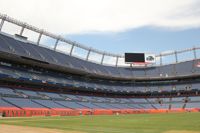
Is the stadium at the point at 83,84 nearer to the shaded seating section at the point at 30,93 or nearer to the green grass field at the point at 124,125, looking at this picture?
the shaded seating section at the point at 30,93

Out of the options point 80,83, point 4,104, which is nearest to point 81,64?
point 80,83

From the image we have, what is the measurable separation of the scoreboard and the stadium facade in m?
3.69

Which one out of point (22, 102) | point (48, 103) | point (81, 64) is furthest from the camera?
point (81, 64)

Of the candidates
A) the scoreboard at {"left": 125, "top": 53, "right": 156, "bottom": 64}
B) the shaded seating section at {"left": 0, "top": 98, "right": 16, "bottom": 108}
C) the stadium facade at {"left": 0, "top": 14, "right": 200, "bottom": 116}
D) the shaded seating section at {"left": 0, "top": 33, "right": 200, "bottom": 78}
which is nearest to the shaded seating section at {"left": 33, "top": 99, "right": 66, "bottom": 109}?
the stadium facade at {"left": 0, "top": 14, "right": 200, "bottom": 116}

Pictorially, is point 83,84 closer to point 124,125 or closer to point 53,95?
point 53,95

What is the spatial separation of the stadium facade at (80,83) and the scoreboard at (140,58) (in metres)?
3.69

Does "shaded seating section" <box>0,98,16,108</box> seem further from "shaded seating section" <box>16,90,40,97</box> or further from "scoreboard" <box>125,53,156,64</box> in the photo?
"scoreboard" <box>125,53,156,64</box>

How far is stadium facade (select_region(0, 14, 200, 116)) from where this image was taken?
205 feet

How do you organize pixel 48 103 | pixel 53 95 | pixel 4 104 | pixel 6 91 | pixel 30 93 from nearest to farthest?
pixel 4 104, pixel 6 91, pixel 48 103, pixel 30 93, pixel 53 95

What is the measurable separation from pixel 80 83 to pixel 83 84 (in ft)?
3.33

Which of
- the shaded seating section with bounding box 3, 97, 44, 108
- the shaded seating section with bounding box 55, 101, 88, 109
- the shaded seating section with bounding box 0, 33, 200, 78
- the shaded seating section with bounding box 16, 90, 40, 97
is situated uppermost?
the shaded seating section with bounding box 0, 33, 200, 78

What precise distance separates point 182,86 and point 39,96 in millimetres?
48168

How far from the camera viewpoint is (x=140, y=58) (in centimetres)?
10056

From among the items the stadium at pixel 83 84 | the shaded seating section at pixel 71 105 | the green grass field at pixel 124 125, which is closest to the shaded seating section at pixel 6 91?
the stadium at pixel 83 84
